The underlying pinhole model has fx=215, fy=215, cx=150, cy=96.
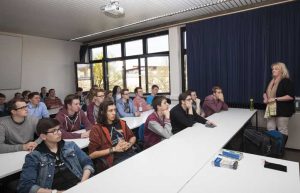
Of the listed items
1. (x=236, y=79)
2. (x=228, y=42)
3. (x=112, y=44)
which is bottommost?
(x=236, y=79)

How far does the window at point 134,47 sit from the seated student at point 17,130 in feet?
16.0

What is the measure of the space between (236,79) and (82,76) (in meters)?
5.71

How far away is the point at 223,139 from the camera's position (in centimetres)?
261

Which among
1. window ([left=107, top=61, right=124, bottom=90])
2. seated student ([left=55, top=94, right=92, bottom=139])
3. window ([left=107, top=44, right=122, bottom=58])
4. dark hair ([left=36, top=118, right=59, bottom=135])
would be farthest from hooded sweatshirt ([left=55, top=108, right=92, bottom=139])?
window ([left=107, top=44, right=122, bottom=58])

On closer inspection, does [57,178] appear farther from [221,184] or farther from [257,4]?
[257,4]

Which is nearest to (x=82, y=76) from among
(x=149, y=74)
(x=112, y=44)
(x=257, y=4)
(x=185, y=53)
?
(x=112, y=44)

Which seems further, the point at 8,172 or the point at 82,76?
the point at 82,76

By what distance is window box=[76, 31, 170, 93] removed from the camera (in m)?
6.61

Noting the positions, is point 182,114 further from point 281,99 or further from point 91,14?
point 91,14

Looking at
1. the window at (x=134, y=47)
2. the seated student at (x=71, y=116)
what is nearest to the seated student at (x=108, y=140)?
the seated student at (x=71, y=116)

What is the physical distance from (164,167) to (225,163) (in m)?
0.54

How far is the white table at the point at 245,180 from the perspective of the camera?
5.00ft

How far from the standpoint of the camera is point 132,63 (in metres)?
7.27

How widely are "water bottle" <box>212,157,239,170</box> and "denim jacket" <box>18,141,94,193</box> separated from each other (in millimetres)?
1143
